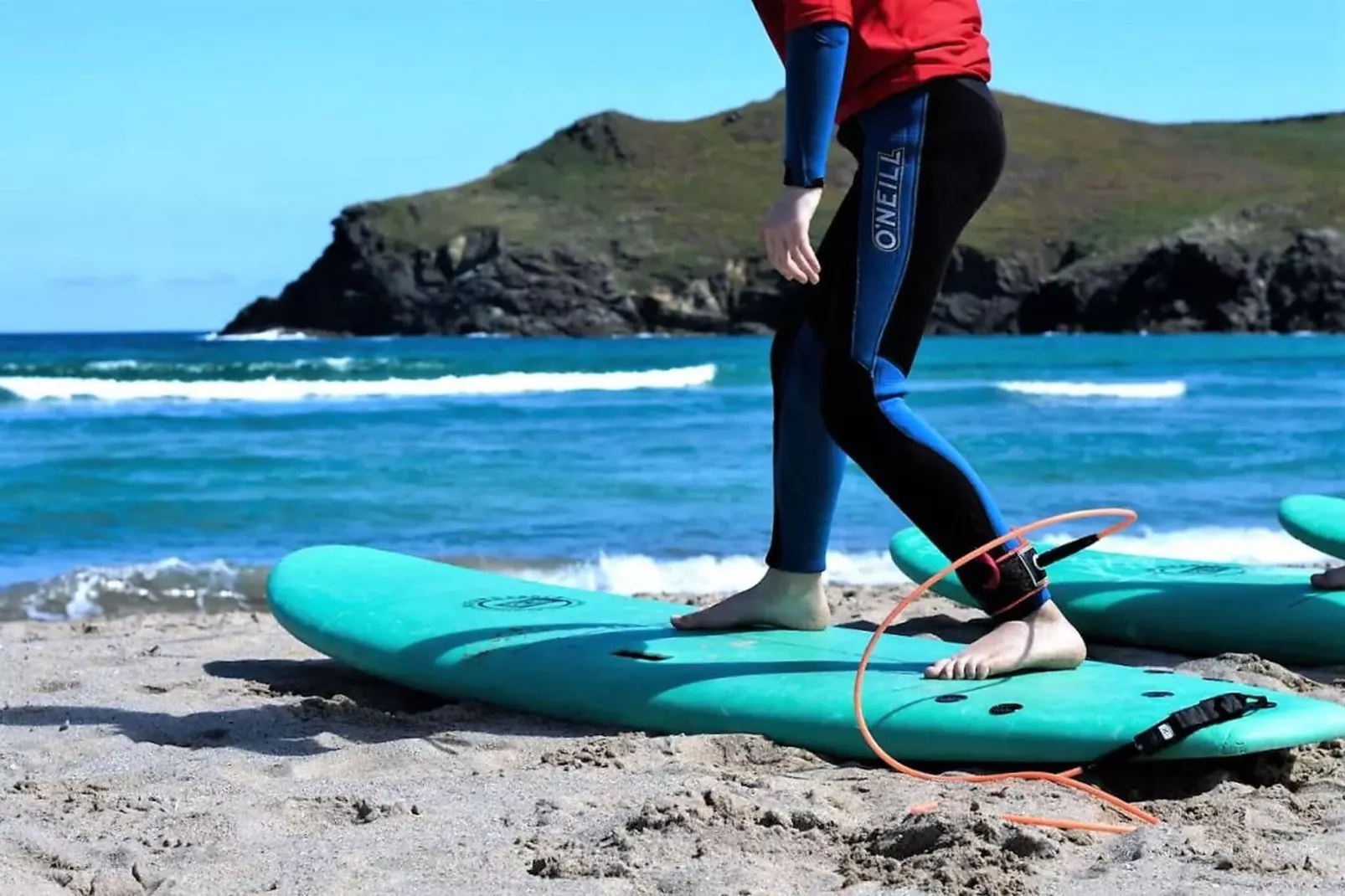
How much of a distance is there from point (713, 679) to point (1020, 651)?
22.8 inches

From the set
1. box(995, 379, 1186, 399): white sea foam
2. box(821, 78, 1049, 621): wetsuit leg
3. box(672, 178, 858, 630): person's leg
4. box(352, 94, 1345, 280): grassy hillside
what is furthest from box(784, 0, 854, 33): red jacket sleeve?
box(352, 94, 1345, 280): grassy hillside

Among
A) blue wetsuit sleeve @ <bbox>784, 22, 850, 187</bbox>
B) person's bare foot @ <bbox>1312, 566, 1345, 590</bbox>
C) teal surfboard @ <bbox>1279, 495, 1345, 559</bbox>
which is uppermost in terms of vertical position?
blue wetsuit sleeve @ <bbox>784, 22, 850, 187</bbox>

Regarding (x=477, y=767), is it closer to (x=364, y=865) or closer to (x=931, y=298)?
(x=364, y=865)

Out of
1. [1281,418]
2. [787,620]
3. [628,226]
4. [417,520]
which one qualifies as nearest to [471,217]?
[628,226]

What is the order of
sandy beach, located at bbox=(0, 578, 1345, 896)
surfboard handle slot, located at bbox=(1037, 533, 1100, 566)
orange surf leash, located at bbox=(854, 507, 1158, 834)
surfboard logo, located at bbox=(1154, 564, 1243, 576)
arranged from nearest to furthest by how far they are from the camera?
sandy beach, located at bbox=(0, 578, 1345, 896) < orange surf leash, located at bbox=(854, 507, 1158, 834) < surfboard handle slot, located at bbox=(1037, 533, 1100, 566) < surfboard logo, located at bbox=(1154, 564, 1243, 576)

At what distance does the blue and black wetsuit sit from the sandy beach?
0.47m

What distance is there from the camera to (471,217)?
244ft

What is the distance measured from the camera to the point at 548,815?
234 centimetres

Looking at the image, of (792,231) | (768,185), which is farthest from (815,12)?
(768,185)

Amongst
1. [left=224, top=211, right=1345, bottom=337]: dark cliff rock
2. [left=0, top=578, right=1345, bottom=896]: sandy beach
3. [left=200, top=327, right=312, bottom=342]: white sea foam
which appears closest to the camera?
[left=0, top=578, right=1345, bottom=896]: sandy beach

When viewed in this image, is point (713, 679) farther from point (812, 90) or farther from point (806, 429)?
point (812, 90)

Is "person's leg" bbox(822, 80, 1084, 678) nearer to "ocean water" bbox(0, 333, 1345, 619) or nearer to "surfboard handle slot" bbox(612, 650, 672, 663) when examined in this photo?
"surfboard handle slot" bbox(612, 650, 672, 663)

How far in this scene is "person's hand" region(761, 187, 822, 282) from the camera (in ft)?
8.83

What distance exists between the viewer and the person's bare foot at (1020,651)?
9.26 feet
